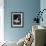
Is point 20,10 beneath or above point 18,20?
above

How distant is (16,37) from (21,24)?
58 centimetres

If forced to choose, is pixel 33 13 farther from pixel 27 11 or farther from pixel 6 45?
pixel 6 45

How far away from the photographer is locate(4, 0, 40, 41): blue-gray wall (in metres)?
5.74

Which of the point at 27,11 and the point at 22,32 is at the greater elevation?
the point at 27,11

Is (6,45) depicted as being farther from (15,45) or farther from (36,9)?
(36,9)

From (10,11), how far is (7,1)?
430 millimetres

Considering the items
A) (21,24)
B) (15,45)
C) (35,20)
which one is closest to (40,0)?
(35,20)

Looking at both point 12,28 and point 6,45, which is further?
point 12,28

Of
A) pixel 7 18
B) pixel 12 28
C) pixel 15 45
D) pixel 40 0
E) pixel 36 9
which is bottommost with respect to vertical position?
pixel 15 45

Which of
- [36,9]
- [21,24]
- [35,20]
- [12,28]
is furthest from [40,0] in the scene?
[12,28]

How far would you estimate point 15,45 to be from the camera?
419 cm

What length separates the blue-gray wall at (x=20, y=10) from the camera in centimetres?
574

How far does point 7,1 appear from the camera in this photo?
5723 mm

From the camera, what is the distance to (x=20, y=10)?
5.76 meters
